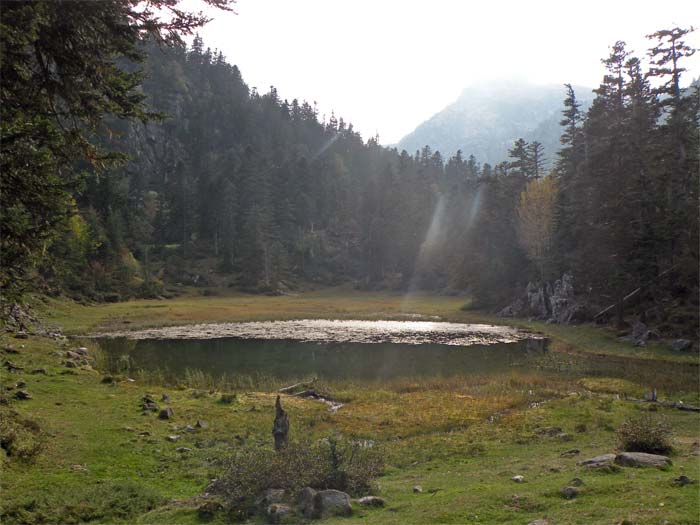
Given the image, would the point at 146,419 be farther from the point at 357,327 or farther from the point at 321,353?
the point at 357,327

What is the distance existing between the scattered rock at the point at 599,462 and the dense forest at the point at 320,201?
12.6 meters

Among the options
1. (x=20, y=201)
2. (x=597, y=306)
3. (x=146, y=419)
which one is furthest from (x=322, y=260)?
(x=20, y=201)

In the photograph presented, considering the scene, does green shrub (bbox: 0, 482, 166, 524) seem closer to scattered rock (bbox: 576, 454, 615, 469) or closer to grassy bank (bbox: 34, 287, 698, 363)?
scattered rock (bbox: 576, 454, 615, 469)

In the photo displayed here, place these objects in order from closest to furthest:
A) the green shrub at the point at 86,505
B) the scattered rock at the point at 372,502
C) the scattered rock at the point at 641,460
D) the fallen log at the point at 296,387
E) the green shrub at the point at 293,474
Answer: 1. the green shrub at the point at 86,505
2. the scattered rock at the point at 372,502
3. the green shrub at the point at 293,474
4. the scattered rock at the point at 641,460
5. the fallen log at the point at 296,387

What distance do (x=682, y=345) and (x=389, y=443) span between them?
2961 cm

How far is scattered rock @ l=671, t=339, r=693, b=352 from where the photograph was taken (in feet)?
116

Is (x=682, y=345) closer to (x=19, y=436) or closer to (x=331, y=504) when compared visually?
(x=331, y=504)

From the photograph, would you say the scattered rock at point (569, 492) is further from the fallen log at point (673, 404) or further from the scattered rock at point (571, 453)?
the fallen log at point (673, 404)

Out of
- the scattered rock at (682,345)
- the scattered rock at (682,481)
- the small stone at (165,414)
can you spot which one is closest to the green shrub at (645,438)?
the scattered rock at (682,481)

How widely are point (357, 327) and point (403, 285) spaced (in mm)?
55038

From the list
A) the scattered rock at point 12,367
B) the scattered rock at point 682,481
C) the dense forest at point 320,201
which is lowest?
the scattered rock at point 12,367

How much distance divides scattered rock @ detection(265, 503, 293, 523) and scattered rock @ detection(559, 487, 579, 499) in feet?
17.5

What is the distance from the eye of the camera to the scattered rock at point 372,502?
997 cm

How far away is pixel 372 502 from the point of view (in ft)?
32.9
